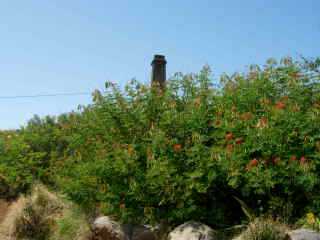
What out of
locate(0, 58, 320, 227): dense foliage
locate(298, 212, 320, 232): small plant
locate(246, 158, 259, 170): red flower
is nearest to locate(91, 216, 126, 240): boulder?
locate(0, 58, 320, 227): dense foliage

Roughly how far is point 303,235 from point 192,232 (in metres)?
1.22

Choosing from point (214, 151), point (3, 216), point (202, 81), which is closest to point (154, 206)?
point (214, 151)

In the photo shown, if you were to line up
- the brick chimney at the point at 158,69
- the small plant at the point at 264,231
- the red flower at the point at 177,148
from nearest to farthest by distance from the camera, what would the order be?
the small plant at the point at 264,231 < the red flower at the point at 177,148 < the brick chimney at the point at 158,69

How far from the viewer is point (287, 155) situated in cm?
486

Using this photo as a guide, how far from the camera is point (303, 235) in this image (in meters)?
4.25

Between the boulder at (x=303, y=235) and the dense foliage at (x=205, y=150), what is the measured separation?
0.50m

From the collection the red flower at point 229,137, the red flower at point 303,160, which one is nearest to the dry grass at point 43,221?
the red flower at point 229,137

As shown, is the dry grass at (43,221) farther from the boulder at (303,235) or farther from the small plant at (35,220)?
the boulder at (303,235)

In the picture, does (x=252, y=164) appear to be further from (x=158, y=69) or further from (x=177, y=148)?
(x=158, y=69)

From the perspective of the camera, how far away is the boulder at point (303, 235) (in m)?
4.22

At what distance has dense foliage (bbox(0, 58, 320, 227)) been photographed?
490cm

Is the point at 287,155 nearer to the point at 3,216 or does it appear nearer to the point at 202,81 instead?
the point at 202,81

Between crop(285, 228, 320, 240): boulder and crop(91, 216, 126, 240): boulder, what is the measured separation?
2323mm

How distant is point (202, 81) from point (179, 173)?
1773 millimetres
